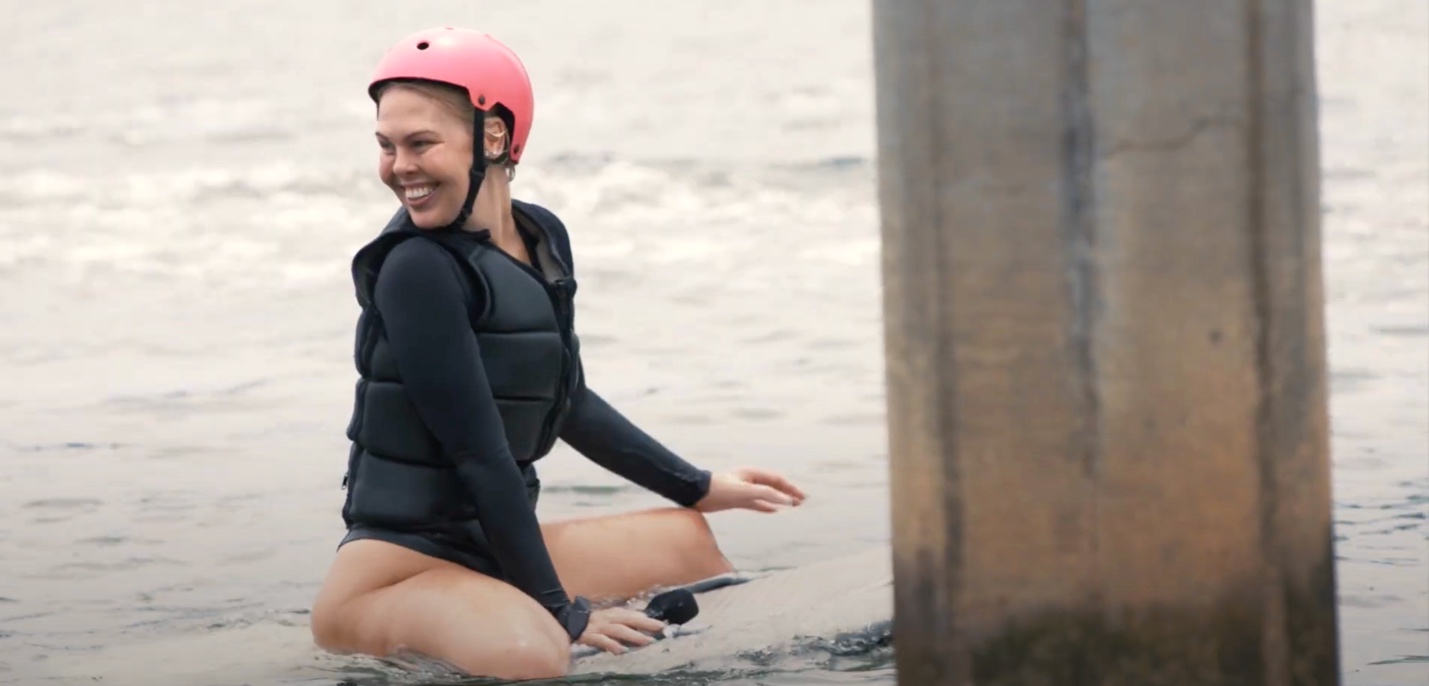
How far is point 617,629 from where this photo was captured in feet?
12.5

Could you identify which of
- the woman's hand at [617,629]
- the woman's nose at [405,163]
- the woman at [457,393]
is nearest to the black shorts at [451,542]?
the woman at [457,393]

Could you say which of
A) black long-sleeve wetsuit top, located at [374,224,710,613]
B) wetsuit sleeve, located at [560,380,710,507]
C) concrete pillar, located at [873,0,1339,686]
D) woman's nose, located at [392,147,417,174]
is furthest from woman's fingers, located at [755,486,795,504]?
concrete pillar, located at [873,0,1339,686]

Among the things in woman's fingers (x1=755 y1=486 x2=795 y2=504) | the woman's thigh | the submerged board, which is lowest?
the submerged board

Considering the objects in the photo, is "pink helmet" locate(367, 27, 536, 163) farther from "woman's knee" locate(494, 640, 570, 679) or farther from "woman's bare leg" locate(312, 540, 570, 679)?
"woman's knee" locate(494, 640, 570, 679)

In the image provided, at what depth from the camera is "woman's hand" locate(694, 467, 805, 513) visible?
4426mm

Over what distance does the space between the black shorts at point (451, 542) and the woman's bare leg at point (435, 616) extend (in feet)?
0.07

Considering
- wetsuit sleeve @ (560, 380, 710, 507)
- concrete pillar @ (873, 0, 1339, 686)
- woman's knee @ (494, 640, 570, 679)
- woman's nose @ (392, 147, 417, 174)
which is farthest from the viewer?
wetsuit sleeve @ (560, 380, 710, 507)

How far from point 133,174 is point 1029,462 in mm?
16030

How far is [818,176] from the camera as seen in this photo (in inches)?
648

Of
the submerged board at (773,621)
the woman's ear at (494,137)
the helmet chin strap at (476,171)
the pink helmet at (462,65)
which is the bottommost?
the submerged board at (773,621)

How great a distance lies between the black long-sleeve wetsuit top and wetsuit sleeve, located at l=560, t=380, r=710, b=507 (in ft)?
1.76

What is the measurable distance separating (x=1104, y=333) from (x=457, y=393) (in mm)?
1476

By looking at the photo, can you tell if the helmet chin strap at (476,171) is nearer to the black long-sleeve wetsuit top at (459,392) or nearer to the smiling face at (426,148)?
the smiling face at (426,148)

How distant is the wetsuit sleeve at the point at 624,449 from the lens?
439 cm
